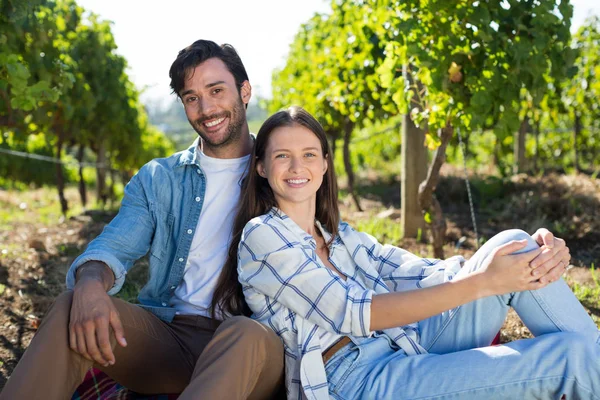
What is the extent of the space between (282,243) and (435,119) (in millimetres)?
1802

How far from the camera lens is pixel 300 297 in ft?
6.75

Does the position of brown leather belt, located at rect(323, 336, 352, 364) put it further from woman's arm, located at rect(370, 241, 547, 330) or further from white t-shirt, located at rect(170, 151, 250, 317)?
white t-shirt, located at rect(170, 151, 250, 317)

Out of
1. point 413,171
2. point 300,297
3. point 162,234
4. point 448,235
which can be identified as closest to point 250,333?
point 300,297

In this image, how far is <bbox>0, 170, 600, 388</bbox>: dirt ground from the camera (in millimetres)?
3656

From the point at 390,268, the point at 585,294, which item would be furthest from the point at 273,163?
the point at 585,294

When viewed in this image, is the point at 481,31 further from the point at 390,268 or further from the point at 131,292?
the point at 131,292

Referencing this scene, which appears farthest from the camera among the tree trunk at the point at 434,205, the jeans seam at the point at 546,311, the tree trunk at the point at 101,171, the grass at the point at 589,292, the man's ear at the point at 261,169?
the tree trunk at the point at 101,171

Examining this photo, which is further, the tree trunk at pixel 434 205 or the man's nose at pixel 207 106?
the tree trunk at pixel 434 205

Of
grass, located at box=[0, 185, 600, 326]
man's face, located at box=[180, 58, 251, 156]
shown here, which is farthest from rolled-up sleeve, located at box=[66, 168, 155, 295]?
grass, located at box=[0, 185, 600, 326]

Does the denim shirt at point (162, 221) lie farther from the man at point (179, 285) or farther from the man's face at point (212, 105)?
the man's face at point (212, 105)

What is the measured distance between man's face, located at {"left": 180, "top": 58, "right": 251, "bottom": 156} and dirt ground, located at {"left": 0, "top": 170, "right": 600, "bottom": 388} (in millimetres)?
1421

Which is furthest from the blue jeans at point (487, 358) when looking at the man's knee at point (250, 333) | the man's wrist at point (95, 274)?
the man's wrist at point (95, 274)

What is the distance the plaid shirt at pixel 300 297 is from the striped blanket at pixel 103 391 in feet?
2.04

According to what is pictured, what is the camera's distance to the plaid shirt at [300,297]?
2.01 metres
